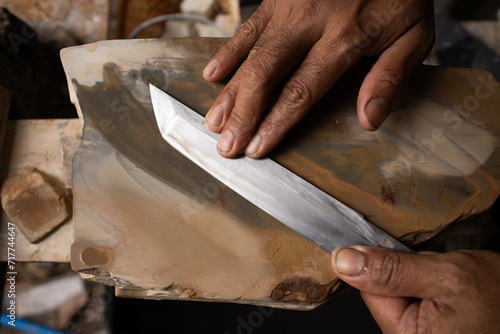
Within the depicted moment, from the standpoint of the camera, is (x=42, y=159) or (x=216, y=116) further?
(x=42, y=159)

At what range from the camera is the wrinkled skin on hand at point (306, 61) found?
984mm

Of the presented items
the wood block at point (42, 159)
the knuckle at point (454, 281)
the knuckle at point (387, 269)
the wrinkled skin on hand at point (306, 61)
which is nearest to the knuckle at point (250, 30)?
the wrinkled skin on hand at point (306, 61)

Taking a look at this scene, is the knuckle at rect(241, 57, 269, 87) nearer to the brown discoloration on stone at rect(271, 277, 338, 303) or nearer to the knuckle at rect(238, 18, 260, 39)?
the knuckle at rect(238, 18, 260, 39)

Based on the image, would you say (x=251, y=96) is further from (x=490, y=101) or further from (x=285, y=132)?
(x=490, y=101)

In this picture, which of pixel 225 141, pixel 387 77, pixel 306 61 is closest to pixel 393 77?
pixel 387 77

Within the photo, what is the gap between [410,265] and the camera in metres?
0.91

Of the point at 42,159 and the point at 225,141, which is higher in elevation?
the point at 225,141

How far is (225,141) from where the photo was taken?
0.98m

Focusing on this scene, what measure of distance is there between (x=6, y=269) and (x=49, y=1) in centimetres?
153

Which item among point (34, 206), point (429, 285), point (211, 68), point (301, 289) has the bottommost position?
point (34, 206)

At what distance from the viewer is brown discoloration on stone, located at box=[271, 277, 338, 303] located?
0.99 metres

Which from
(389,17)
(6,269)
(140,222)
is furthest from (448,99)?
(6,269)

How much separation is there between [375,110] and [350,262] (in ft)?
1.44

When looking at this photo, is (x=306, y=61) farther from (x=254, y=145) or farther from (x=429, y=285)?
(x=429, y=285)
